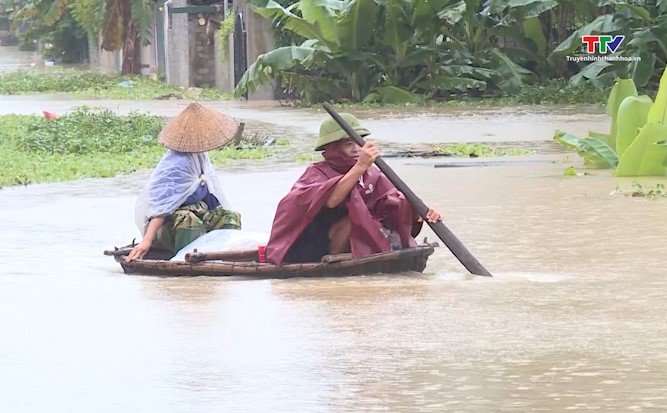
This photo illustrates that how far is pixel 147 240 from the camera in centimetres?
804

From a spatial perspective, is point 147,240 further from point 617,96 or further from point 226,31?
point 226,31

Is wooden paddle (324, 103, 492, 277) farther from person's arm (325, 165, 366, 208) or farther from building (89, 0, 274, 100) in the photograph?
building (89, 0, 274, 100)

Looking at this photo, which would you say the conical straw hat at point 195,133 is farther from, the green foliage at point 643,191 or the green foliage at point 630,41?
the green foliage at point 630,41

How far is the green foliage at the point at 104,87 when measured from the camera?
29.1m

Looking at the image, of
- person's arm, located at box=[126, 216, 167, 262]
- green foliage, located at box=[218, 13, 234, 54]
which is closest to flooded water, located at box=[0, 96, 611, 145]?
green foliage, located at box=[218, 13, 234, 54]

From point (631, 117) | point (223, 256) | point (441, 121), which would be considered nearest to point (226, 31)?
point (441, 121)

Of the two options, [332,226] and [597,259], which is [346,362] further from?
[597,259]

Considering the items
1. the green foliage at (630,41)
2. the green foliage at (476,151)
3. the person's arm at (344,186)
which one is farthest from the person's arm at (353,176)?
the green foliage at (630,41)

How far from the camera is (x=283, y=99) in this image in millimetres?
26547

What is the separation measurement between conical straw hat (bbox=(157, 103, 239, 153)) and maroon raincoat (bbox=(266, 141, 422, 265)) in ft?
2.97

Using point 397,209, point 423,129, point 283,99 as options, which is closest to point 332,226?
point 397,209

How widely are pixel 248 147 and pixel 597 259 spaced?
27.3ft

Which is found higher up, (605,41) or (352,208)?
(352,208)

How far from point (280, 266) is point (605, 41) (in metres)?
16.6
